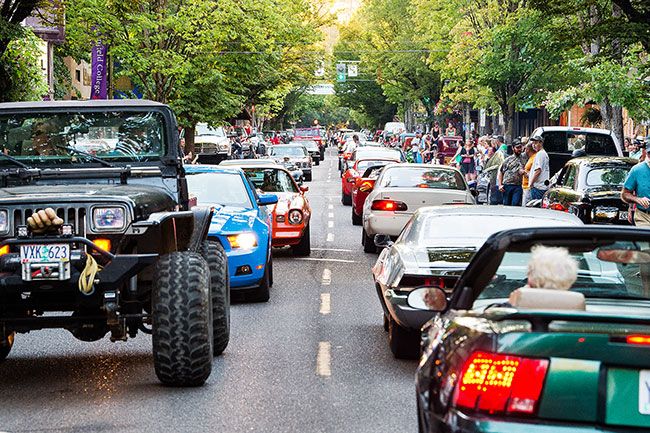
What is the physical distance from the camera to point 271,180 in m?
21.2

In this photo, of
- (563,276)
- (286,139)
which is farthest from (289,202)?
(286,139)

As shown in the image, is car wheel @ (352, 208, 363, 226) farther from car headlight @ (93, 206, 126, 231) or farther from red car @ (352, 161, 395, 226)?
car headlight @ (93, 206, 126, 231)

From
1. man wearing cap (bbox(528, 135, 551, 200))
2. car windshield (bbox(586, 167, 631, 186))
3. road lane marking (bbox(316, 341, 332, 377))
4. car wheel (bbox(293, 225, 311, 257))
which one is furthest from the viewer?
man wearing cap (bbox(528, 135, 551, 200))

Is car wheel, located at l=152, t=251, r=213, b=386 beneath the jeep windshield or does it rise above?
beneath

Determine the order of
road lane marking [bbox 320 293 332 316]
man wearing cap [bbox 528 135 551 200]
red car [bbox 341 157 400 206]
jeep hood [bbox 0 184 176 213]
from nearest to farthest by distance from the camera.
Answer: jeep hood [bbox 0 184 176 213] < road lane marking [bbox 320 293 332 316] < man wearing cap [bbox 528 135 551 200] < red car [bbox 341 157 400 206]

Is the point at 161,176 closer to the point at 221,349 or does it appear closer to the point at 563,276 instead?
the point at 221,349

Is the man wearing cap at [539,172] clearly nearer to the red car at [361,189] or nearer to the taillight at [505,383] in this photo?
the red car at [361,189]

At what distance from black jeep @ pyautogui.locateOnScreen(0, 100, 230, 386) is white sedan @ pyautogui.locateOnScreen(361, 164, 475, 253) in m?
9.26

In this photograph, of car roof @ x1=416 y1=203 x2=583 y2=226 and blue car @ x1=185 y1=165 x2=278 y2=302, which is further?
blue car @ x1=185 y1=165 x2=278 y2=302

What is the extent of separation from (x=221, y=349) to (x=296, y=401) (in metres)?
2.00

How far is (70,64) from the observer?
5175 cm

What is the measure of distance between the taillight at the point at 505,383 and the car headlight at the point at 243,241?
963 cm

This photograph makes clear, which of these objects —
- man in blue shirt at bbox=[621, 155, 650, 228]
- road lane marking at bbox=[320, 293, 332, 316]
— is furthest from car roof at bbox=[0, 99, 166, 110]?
man in blue shirt at bbox=[621, 155, 650, 228]

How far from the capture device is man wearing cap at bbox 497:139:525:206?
2503cm
